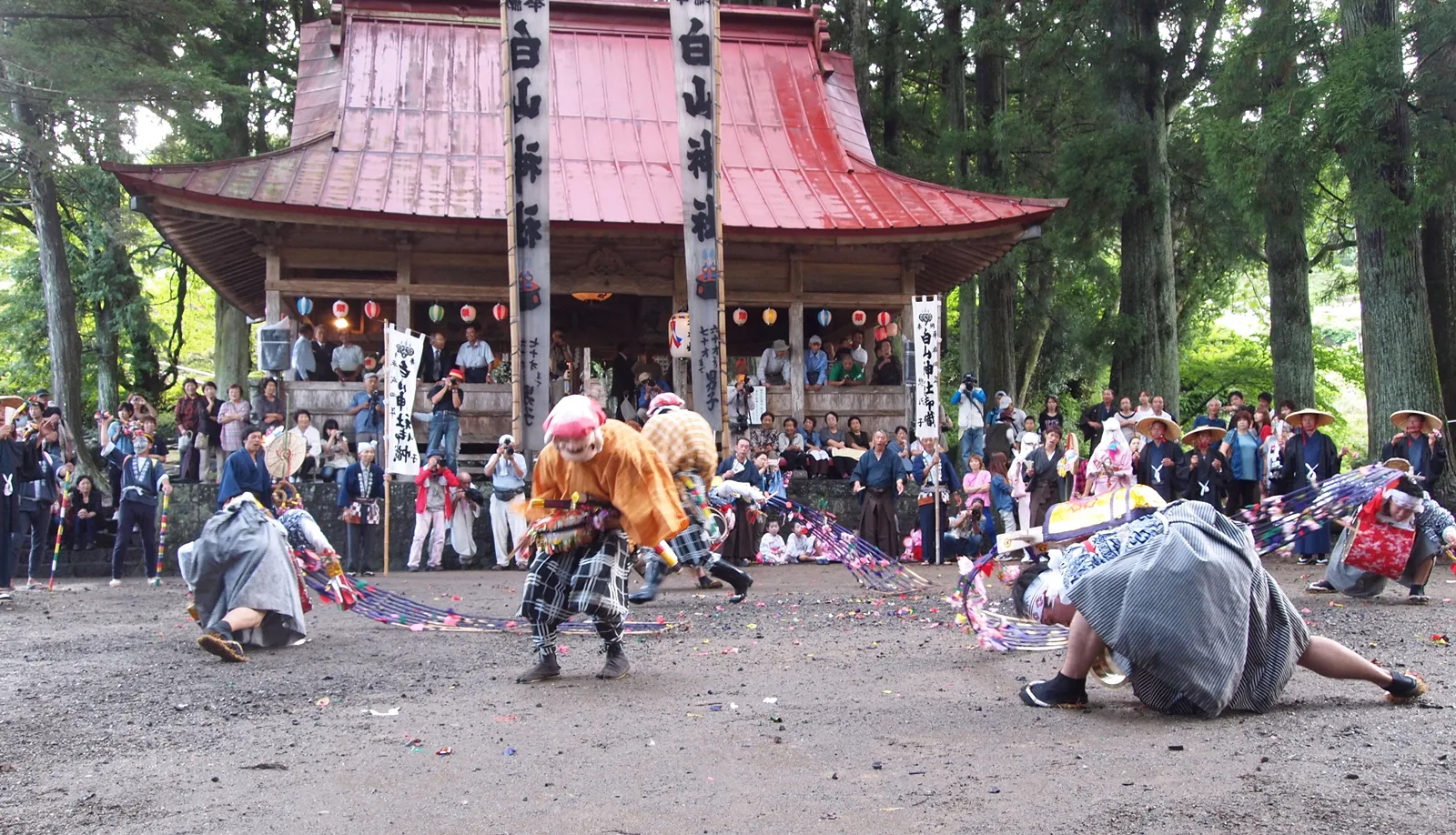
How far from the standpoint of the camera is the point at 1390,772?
4.49m

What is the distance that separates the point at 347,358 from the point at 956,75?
12.3m

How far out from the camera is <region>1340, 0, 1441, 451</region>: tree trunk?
42.1ft

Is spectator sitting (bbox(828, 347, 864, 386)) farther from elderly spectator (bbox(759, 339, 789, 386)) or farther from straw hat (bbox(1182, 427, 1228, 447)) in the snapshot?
straw hat (bbox(1182, 427, 1228, 447))

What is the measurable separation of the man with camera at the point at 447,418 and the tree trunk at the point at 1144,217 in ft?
30.7

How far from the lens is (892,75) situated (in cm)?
2372

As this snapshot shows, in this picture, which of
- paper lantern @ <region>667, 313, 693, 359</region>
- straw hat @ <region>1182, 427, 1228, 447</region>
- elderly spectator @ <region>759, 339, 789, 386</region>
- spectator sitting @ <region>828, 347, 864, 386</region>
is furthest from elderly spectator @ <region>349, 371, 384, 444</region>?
straw hat @ <region>1182, 427, 1228, 447</region>

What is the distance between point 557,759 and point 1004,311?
17988 mm

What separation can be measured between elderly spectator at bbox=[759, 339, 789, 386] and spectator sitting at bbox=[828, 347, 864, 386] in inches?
30.5

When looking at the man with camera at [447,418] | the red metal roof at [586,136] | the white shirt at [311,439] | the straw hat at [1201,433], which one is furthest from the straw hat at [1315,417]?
the white shirt at [311,439]

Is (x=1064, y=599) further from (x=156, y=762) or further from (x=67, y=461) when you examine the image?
(x=67, y=461)

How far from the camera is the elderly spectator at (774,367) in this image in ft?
58.7

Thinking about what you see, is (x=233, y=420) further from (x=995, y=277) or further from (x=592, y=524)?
(x=995, y=277)

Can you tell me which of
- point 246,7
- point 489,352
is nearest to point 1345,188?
point 489,352

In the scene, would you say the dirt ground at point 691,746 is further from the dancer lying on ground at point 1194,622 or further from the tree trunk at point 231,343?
the tree trunk at point 231,343
